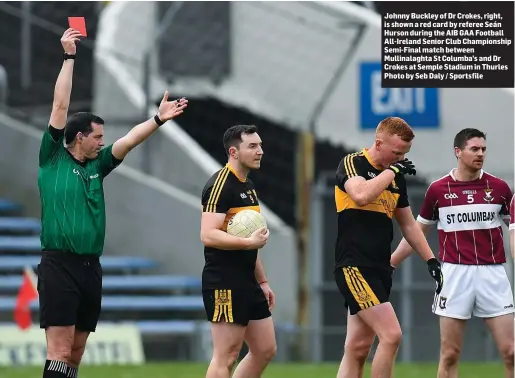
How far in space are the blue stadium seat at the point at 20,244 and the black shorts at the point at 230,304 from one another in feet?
36.2

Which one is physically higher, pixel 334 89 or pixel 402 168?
pixel 334 89

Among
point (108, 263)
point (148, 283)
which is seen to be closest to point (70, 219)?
point (148, 283)

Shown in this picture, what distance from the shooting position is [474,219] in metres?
10.0

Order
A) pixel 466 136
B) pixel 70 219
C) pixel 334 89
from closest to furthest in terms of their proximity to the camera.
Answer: pixel 70 219 < pixel 466 136 < pixel 334 89

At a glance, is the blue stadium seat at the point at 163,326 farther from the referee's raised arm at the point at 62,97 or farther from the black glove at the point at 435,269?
the referee's raised arm at the point at 62,97

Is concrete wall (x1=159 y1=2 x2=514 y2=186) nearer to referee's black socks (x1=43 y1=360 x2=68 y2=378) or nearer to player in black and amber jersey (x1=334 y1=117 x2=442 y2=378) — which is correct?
player in black and amber jersey (x1=334 y1=117 x2=442 y2=378)

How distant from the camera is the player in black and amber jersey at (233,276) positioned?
8711 millimetres

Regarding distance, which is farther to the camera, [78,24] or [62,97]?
[78,24]

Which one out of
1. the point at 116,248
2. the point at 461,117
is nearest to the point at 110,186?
the point at 116,248

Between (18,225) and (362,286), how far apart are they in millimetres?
11950

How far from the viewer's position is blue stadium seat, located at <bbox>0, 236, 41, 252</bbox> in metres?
19.5

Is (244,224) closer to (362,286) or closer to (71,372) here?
(362,286)

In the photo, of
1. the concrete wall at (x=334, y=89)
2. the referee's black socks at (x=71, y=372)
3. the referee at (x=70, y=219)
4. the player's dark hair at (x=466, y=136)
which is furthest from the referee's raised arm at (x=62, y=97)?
the concrete wall at (x=334, y=89)

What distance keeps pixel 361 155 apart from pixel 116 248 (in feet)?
37.8
